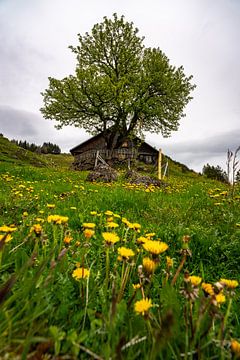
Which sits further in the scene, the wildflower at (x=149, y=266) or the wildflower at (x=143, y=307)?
the wildflower at (x=149, y=266)

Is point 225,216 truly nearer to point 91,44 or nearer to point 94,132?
point 94,132

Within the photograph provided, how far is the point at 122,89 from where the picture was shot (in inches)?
1068

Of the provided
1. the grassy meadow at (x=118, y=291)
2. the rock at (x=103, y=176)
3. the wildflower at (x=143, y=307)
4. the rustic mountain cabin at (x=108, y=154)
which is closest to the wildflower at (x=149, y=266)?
the grassy meadow at (x=118, y=291)

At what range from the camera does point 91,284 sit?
1.62 metres

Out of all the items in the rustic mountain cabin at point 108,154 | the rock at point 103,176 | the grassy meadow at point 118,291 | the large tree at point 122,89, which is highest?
the large tree at point 122,89

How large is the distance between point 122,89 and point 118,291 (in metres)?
27.4

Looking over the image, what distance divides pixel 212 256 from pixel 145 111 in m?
27.7

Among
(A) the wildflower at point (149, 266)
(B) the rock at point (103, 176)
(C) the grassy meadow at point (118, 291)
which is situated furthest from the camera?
(B) the rock at point (103, 176)

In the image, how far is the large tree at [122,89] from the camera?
1067 inches

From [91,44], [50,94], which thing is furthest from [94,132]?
[91,44]

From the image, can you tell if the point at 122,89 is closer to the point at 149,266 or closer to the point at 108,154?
A: the point at 108,154

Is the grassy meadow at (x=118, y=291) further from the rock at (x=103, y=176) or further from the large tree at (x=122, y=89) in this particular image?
the large tree at (x=122, y=89)

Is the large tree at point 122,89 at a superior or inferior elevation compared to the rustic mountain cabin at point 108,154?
superior

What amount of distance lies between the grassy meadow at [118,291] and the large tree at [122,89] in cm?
2473
